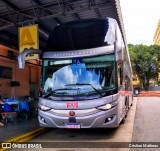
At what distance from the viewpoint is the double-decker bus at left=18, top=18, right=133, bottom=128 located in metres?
9.08

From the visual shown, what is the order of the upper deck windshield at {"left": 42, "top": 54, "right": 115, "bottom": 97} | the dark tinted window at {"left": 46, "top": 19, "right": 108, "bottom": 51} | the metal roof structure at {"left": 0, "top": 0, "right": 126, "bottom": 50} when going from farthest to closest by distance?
the metal roof structure at {"left": 0, "top": 0, "right": 126, "bottom": 50} → the dark tinted window at {"left": 46, "top": 19, "right": 108, "bottom": 51} → the upper deck windshield at {"left": 42, "top": 54, "right": 115, "bottom": 97}

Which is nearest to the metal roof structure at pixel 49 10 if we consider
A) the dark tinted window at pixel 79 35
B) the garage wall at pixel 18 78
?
the dark tinted window at pixel 79 35

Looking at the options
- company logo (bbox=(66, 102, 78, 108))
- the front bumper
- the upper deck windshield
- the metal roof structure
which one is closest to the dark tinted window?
the upper deck windshield

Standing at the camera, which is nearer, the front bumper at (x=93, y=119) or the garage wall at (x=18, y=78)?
the front bumper at (x=93, y=119)

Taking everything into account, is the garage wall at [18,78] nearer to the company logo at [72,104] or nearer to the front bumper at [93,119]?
the front bumper at [93,119]

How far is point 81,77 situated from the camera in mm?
9422

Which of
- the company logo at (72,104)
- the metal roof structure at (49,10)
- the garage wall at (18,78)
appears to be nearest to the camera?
the company logo at (72,104)

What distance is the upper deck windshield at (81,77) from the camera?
9.27 metres

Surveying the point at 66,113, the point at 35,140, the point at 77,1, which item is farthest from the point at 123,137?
the point at 77,1

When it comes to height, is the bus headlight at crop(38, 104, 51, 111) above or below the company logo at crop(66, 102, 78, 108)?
below

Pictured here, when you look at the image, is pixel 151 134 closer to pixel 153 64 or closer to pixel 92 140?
pixel 92 140

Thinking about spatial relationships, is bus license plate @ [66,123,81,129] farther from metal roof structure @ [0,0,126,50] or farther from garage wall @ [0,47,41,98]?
garage wall @ [0,47,41,98]

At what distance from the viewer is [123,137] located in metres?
9.55

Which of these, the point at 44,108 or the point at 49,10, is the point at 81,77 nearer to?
the point at 44,108
